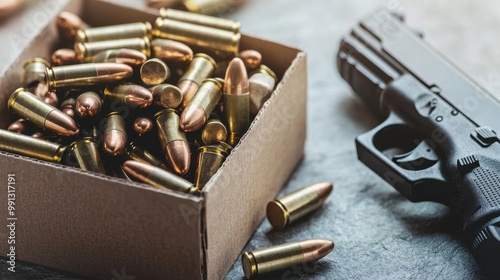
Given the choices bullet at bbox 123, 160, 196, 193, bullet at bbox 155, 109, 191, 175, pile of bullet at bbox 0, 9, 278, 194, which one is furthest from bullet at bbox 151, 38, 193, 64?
bullet at bbox 123, 160, 196, 193

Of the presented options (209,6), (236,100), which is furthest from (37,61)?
(209,6)

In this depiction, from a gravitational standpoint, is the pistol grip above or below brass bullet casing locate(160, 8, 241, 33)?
below

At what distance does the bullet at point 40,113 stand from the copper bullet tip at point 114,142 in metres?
0.10

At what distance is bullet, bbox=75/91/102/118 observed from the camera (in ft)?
6.31

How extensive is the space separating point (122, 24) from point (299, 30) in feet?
2.60

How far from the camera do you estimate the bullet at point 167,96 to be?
1899mm

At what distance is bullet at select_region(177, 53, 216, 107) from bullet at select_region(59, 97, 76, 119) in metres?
0.30

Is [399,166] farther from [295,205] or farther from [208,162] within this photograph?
[208,162]

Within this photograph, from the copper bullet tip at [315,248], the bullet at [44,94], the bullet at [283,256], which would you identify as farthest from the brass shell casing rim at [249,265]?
the bullet at [44,94]

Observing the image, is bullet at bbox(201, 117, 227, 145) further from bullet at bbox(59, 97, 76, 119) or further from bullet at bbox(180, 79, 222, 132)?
bullet at bbox(59, 97, 76, 119)

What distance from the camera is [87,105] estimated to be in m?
1.92

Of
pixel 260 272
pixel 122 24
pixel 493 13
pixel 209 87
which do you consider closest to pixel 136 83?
pixel 209 87

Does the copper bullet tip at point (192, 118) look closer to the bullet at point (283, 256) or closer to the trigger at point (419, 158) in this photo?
the bullet at point (283, 256)

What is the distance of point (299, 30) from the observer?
9.29 feet
